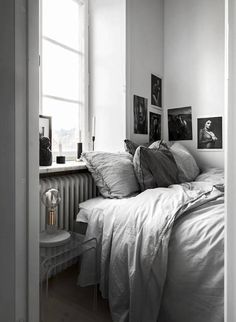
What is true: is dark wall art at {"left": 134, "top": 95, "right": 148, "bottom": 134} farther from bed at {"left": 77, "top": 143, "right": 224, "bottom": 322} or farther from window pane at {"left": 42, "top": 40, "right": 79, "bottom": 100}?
bed at {"left": 77, "top": 143, "right": 224, "bottom": 322}

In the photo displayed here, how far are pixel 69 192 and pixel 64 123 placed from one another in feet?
2.55

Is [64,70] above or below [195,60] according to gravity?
below

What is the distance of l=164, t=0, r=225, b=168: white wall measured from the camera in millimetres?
2879

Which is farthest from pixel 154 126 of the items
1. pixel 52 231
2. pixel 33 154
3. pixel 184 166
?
pixel 33 154

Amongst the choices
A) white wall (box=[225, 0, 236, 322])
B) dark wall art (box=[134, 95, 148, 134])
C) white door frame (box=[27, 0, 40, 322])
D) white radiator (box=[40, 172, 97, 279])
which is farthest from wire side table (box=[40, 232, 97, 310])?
dark wall art (box=[134, 95, 148, 134])

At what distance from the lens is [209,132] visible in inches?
116

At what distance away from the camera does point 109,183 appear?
6.14ft

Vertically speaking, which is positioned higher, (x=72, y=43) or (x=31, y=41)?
(x=72, y=43)

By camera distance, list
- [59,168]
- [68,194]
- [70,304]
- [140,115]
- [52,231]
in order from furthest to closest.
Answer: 1. [140,115]
2. [68,194]
3. [59,168]
4. [70,304]
5. [52,231]

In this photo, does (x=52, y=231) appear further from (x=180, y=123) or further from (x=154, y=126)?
(x=180, y=123)

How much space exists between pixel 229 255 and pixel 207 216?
72 centimetres

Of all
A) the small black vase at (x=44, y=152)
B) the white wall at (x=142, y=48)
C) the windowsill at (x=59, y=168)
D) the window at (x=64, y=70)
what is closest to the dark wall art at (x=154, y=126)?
the white wall at (x=142, y=48)

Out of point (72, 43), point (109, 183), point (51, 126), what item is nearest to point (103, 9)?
point (72, 43)
